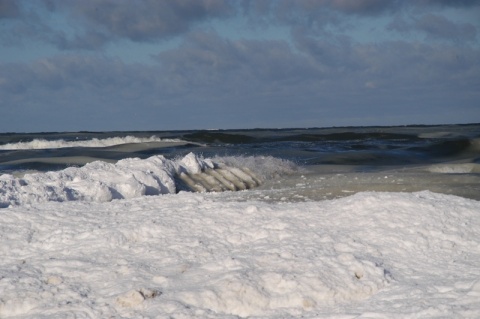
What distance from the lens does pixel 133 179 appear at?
530 cm

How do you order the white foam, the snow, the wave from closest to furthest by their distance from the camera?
the snow
the wave
the white foam

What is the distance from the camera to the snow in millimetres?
2439

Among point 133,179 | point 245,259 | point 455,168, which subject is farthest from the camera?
point 455,168

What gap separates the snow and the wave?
35.2 inches

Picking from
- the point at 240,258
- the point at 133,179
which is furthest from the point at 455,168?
the point at 240,258

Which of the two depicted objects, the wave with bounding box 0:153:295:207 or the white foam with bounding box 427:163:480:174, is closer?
the wave with bounding box 0:153:295:207

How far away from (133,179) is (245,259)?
2.67m

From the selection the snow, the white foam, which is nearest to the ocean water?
the snow

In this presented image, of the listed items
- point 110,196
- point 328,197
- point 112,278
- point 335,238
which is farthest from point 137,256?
point 328,197

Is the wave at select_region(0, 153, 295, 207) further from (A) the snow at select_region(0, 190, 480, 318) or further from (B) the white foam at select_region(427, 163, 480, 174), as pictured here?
(B) the white foam at select_region(427, 163, 480, 174)

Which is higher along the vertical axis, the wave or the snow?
the wave

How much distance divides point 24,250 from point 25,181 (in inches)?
74.2

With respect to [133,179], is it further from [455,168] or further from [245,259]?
[455,168]

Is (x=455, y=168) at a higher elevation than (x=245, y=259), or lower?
higher
